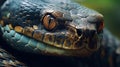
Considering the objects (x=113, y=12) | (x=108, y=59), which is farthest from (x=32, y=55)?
(x=113, y=12)

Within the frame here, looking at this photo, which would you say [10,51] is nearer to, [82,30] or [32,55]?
[32,55]

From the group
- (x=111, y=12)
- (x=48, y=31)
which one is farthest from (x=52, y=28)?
(x=111, y=12)

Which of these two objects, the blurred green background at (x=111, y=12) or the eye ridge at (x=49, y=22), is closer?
the eye ridge at (x=49, y=22)

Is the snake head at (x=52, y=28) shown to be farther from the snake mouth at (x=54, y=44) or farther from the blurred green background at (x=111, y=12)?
the blurred green background at (x=111, y=12)

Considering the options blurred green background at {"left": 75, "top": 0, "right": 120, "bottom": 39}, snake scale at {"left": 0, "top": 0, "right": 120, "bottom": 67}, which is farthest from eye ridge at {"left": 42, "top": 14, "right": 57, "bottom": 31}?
blurred green background at {"left": 75, "top": 0, "right": 120, "bottom": 39}

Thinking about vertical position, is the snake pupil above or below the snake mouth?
above

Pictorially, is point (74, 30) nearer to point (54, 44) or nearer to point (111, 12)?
point (54, 44)

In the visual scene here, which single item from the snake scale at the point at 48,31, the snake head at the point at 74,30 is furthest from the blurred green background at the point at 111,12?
the snake head at the point at 74,30

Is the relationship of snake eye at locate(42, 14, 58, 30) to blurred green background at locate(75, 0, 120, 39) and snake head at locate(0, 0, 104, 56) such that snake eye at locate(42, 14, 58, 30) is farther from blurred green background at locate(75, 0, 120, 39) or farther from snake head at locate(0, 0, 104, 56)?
blurred green background at locate(75, 0, 120, 39)
